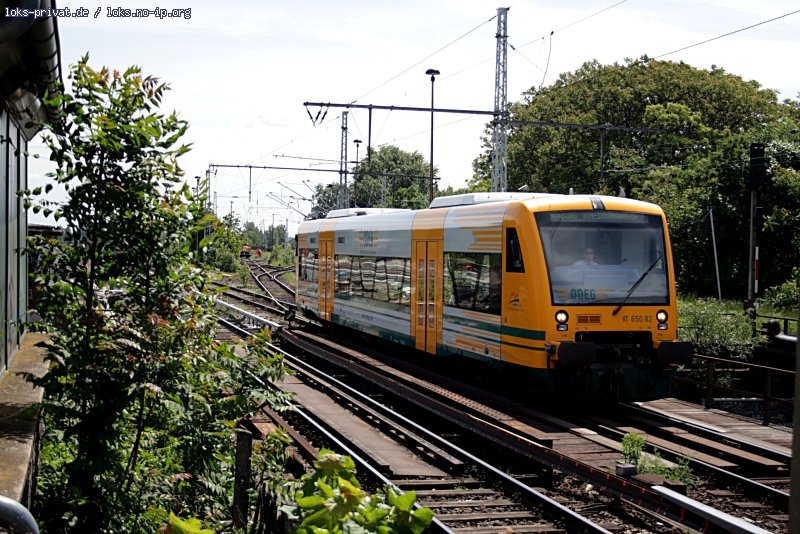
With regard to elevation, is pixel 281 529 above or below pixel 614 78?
below

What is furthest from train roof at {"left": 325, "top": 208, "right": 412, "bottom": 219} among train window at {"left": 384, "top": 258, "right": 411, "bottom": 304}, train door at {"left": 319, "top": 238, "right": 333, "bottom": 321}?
train window at {"left": 384, "top": 258, "right": 411, "bottom": 304}

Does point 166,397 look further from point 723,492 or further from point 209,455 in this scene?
point 723,492

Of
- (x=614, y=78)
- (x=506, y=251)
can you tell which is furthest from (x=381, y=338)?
(x=614, y=78)

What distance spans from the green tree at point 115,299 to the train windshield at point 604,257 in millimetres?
7200

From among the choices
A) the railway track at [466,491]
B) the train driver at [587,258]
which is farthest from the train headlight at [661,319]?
the railway track at [466,491]

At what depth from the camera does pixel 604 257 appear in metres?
13.0

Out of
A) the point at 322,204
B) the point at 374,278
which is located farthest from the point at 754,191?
the point at 322,204

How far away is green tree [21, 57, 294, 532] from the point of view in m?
6.03

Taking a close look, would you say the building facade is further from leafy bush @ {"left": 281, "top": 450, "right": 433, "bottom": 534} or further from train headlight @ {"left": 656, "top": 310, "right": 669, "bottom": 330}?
train headlight @ {"left": 656, "top": 310, "right": 669, "bottom": 330}

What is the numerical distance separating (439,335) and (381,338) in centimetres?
427

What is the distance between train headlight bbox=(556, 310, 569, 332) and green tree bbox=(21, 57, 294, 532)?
6.93 m

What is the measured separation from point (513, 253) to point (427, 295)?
11.9ft

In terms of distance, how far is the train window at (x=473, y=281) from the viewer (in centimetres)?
1362

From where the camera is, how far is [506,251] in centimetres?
1319
